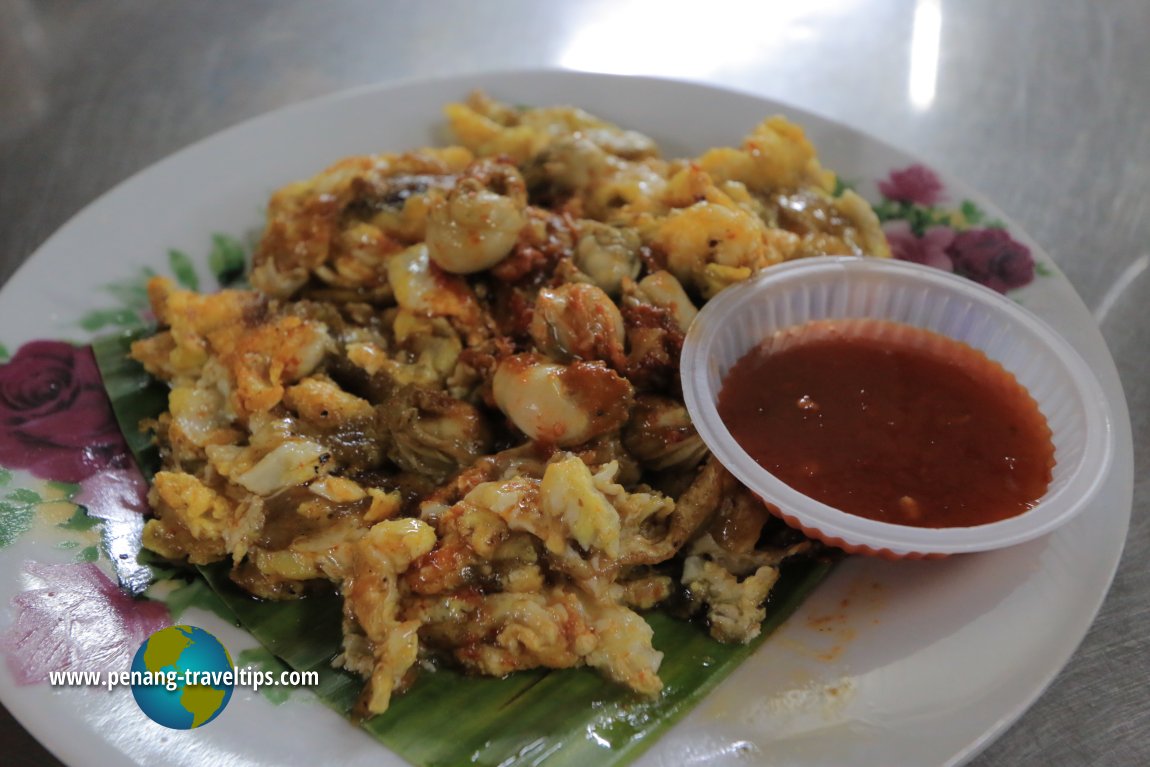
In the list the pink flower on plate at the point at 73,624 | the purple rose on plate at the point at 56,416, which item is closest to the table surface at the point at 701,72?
the purple rose on plate at the point at 56,416

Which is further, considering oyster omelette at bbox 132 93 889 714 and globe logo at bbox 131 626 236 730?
oyster omelette at bbox 132 93 889 714

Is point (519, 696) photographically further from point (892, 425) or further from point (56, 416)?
point (56, 416)

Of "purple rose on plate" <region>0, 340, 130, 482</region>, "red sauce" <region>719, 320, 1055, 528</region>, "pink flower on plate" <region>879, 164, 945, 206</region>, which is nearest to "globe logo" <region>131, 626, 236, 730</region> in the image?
"purple rose on plate" <region>0, 340, 130, 482</region>

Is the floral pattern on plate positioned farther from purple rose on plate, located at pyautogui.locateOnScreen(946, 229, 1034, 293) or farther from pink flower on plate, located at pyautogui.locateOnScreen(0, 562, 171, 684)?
pink flower on plate, located at pyautogui.locateOnScreen(0, 562, 171, 684)

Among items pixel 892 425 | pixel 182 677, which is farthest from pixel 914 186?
pixel 182 677

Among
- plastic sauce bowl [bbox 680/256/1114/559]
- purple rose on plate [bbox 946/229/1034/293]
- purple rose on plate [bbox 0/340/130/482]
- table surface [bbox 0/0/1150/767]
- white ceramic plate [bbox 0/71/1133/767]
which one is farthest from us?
table surface [bbox 0/0/1150/767]
